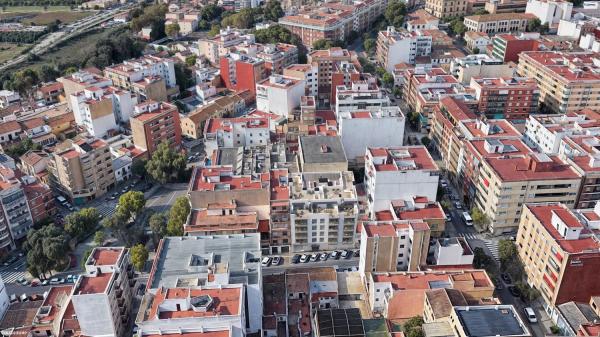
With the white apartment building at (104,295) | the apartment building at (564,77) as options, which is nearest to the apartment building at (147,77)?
the white apartment building at (104,295)

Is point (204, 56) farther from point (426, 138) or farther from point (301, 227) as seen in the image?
point (301, 227)

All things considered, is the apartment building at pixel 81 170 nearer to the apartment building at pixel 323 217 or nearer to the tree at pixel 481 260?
the apartment building at pixel 323 217

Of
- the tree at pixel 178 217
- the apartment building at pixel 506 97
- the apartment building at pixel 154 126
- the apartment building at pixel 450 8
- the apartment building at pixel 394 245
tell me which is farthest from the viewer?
the apartment building at pixel 450 8

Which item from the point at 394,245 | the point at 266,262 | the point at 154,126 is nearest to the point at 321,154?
the point at 266,262

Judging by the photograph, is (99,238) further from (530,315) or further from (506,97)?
(506,97)

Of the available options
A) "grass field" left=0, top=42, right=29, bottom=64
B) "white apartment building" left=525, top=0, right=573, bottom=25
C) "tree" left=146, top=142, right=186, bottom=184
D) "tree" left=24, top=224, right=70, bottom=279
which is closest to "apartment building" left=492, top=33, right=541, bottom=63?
"white apartment building" left=525, top=0, right=573, bottom=25

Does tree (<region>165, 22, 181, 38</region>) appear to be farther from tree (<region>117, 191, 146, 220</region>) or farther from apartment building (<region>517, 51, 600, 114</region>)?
apartment building (<region>517, 51, 600, 114</region>)
